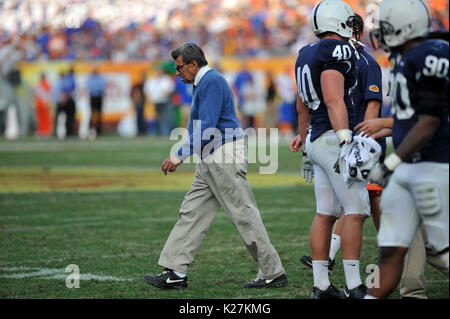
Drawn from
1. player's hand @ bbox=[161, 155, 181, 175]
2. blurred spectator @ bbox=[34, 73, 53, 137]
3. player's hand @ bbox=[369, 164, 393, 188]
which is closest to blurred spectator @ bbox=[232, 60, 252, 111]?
blurred spectator @ bbox=[34, 73, 53, 137]

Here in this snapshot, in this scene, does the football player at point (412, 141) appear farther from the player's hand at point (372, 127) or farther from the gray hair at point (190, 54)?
the gray hair at point (190, 54)

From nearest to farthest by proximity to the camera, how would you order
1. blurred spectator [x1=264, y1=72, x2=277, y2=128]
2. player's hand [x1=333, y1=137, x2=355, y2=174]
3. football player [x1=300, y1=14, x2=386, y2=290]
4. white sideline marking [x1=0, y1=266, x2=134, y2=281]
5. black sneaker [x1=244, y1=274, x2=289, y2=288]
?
player's hand [x1=333, y1=137, x2=355, y2=174], black sneaker [x1=244, y1=274, x2=289, y2=288], football player [x1=300, y1=14, x2=386, y2=290], white sideline marking [x1=0, y1=266, x2=134, y2=281], blurred spectator [x1=264, y1=72, x2=277, y2=128]

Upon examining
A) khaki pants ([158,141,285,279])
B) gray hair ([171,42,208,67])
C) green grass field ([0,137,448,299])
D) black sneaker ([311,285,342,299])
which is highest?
gray hair ([171,42,208,67])

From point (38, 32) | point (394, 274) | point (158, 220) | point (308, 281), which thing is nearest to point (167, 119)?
point (38, 32)

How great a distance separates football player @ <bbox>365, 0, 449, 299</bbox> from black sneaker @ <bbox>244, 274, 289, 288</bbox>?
1.40 meters

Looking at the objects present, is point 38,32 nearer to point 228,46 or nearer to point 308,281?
point 228,46

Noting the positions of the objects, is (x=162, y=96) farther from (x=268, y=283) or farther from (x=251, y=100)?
(x=268, y=283)

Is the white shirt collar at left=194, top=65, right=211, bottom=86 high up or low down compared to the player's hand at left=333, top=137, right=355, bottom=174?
up

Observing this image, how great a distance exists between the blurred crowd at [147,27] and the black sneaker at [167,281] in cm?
2058

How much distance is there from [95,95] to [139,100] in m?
1.44

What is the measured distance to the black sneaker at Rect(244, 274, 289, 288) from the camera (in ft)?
19.4

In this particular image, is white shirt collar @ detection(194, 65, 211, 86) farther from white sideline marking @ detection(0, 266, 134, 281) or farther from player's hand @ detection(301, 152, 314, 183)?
white sideline marking @ detection(0, 266, 134, 281)

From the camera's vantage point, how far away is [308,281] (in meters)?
6.13
